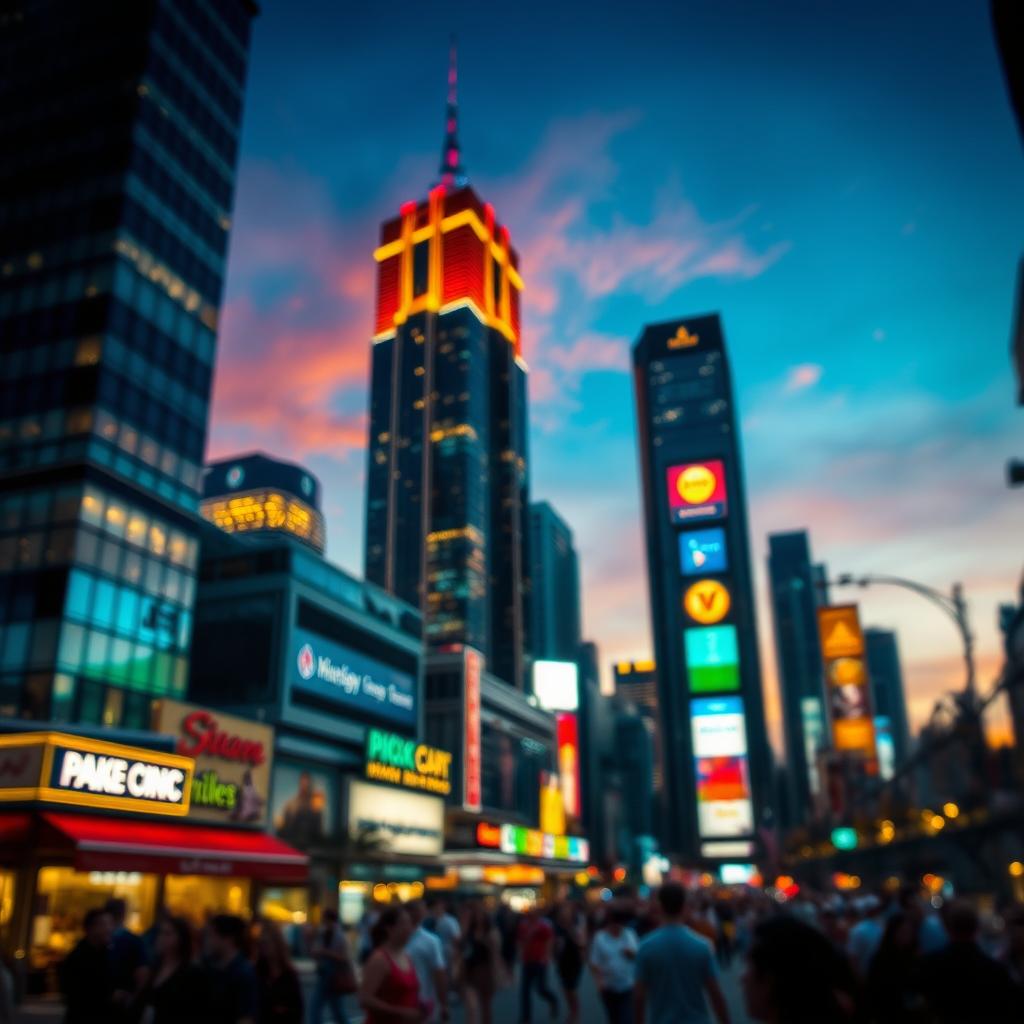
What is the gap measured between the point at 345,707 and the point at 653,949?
46.2 m

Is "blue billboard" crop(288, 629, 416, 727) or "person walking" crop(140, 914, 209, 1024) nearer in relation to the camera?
"person walking" crop(140, 914, 209, 1024)

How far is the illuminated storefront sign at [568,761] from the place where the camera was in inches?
4072

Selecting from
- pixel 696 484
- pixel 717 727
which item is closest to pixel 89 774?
pixel 717 727

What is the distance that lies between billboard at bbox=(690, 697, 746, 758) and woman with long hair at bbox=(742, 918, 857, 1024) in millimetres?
73790

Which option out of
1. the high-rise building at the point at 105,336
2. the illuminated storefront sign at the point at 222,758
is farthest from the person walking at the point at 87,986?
the high-rise building at the point at 105,336

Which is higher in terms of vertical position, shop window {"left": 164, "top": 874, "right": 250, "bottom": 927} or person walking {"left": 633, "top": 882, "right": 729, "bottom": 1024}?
person walking {"left": 633, "top": 882, "right": 729, "bottom": 1024}

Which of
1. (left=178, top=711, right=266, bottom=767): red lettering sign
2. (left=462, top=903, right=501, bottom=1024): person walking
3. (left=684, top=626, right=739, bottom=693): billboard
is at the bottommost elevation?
(left=462, top=903, right=501, bottom=1024): person walking

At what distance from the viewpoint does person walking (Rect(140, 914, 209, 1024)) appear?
5.55 m

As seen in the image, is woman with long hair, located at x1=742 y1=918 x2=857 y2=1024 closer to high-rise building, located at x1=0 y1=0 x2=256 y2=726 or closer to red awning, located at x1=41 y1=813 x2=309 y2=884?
red awning, located at x1=41 y1=813 x2=309 y2=884

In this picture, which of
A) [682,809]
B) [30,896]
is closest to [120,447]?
[30,896]

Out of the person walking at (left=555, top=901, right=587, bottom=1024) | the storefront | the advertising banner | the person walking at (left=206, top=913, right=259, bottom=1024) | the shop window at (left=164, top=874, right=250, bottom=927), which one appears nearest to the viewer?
the person walking at (left=206, top=913, right=259, bottom=1024)

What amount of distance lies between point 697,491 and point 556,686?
41.5 metres

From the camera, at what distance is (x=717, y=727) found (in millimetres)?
74062

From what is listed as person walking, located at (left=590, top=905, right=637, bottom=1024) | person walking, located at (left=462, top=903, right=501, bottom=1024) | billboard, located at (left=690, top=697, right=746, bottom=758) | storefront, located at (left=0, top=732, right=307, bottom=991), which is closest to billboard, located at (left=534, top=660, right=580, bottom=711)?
billboard, located at (left=690, top=697, right=746, bottom=758)
